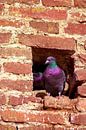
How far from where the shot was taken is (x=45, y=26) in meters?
2.65

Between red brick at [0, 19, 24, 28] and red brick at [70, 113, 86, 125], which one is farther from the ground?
red brick at [0, 19, 24, 28]

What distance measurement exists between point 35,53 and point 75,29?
28cm

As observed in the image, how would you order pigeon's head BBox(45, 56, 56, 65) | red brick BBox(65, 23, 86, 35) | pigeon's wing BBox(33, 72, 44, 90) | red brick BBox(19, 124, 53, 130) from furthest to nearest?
pigeon's wing BBox(33, 72, 44, 90)
pigeon's head BBox(45, 56, 56, 65)
red brick BBox(65, 23, 86, 35)
red brick BBox(19, 124, 53, 130)

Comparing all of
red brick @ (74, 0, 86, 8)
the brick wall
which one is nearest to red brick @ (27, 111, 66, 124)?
the brick wall

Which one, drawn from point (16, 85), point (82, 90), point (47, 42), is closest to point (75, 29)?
point (47, 42)

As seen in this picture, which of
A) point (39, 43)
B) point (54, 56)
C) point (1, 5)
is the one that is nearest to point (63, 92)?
point (54, 56)

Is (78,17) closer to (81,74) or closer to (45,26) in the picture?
(45,26)

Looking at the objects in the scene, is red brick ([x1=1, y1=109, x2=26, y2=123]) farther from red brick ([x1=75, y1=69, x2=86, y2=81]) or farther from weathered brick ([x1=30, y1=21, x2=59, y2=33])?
weathered brick ([x1=30, y1=21, x2=59, y2=33])

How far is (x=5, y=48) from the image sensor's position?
2594 mm

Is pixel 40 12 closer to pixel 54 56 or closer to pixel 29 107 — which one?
pixel 54 56

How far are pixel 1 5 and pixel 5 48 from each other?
0.88ft

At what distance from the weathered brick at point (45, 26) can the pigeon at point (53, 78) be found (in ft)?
0.74

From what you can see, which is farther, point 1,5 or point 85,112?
point 1,5

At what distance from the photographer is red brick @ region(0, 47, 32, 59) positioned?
2584mm
